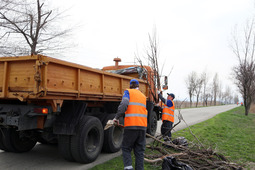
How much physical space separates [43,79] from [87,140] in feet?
6.38

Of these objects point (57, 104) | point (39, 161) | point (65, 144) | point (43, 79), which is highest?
point (43, 79)

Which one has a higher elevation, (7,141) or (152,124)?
→ (152,124)

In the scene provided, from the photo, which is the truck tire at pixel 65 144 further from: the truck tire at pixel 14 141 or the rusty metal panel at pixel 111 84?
the rusty metal panel at pixel 111 84

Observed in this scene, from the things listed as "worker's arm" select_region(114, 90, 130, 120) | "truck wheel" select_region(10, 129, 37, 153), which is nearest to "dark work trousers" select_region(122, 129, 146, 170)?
"worker's arm" select_region(114, 90, 130, 120)

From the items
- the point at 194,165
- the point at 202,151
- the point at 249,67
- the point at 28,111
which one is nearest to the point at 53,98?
the point at 28,111

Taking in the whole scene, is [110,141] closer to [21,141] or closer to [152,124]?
[21,141]

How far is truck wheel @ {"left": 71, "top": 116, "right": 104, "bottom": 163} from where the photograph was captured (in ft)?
14.9

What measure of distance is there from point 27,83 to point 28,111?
0.53 m

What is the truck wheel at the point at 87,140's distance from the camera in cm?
454

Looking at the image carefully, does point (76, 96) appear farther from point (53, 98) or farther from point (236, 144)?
point (236, 144)

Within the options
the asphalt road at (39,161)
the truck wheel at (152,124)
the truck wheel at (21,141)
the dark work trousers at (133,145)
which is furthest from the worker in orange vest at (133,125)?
the truck wheel at (152,124)

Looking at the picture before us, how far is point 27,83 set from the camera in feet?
12.6

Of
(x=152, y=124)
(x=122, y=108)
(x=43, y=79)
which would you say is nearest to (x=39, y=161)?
(x=43, y=79)

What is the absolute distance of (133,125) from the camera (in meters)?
3.81
